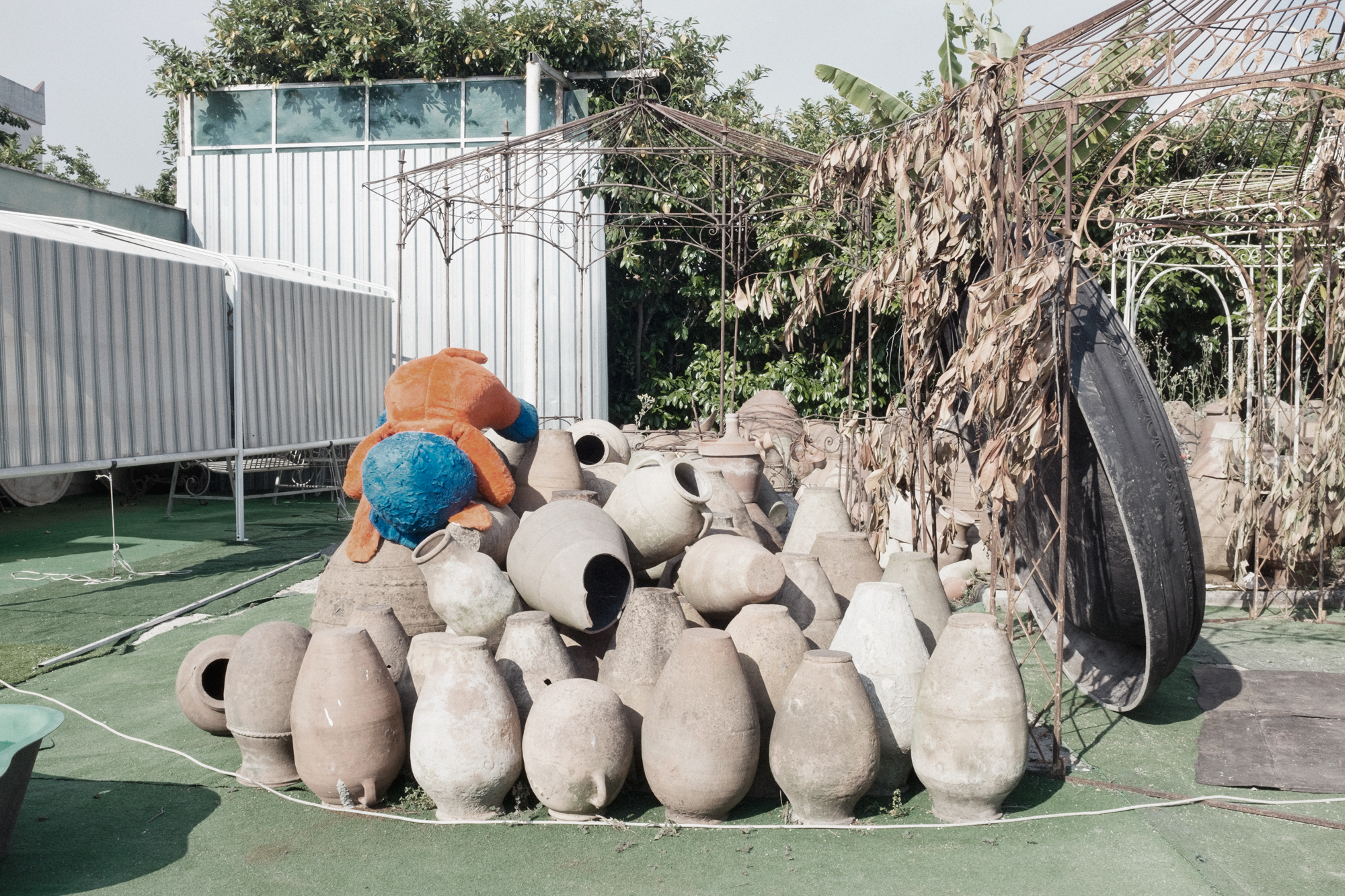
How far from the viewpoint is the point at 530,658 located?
371 cm

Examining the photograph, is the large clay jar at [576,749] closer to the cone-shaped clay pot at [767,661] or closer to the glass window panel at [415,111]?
the cone-shaped clay pot at [767,661]

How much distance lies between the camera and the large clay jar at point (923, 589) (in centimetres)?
421

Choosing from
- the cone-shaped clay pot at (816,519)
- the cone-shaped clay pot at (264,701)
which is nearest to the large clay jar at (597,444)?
the cone-shaped clay pot at (816,519)

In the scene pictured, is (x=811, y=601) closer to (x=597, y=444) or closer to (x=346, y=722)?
(x=346, y=722)

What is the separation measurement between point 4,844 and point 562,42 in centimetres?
1158

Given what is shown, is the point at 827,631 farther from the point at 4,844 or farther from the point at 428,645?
the point at 4,844

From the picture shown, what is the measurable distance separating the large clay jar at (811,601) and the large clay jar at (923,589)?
29 cm

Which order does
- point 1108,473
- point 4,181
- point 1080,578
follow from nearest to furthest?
1. point 1108,473
2. point 1080,578
3. point 4,181

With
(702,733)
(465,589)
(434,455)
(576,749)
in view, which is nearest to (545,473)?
(434,455)

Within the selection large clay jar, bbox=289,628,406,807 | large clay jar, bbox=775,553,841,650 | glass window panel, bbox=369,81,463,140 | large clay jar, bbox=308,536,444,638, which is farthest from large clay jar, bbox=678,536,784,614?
glass window panel, bbox=369,81,463,140

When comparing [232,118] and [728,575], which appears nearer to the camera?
[728,575]

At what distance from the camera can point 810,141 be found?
514 inches

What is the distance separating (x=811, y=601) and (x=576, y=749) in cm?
134

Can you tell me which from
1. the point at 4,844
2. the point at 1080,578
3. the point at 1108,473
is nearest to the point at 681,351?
the point at 1080,578
